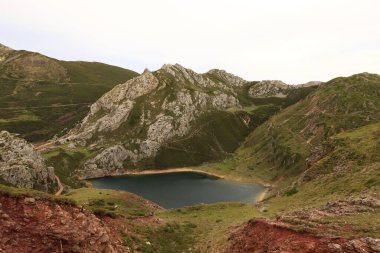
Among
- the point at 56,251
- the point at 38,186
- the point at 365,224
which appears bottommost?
the point at 38,186

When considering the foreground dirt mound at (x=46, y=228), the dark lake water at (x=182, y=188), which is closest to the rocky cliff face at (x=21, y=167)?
the dark lake water at (x=182, y=188)

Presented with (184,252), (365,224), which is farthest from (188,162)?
(365,224)

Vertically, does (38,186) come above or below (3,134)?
below

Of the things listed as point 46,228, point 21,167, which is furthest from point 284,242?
point 21,167

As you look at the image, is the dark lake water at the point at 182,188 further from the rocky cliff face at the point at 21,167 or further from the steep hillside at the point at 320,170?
the rocky cliff face at the point at 21,167

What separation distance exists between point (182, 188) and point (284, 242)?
348 feet

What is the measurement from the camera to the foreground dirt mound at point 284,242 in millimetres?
27141

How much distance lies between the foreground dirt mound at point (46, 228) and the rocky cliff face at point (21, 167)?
232ft

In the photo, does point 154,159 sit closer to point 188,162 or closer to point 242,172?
point 188,162

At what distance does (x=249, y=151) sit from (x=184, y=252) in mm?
138466

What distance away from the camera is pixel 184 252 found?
138 feet

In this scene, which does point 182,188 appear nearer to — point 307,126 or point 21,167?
point 21,167

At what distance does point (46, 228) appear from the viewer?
3012 centimetres

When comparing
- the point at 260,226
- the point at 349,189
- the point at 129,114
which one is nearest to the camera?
the point at 260,226
